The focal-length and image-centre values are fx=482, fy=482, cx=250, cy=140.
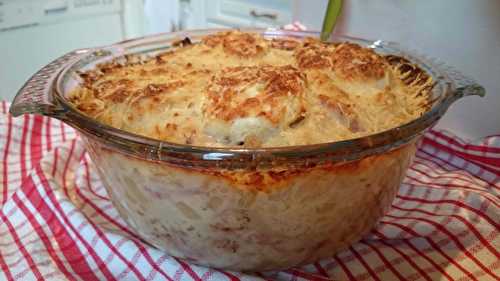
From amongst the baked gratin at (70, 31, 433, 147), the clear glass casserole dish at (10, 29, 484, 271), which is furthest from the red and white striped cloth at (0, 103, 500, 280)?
the baked gratin at (70, 31, 433, 147)

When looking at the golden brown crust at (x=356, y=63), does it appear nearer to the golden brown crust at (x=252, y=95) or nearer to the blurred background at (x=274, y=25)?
the golden brown crust at (x=252, y=95)

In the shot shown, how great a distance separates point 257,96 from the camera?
0.61 metres

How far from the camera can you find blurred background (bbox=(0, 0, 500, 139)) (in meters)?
0.94

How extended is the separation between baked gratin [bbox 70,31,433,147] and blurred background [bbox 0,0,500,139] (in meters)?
0.21

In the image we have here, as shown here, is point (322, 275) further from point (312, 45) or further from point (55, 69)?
point (55, 69)

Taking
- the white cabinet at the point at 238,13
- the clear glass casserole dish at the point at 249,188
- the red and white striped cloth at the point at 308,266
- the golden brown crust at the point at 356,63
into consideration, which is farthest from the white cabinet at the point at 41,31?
the golden brown crust at the point at 356,63

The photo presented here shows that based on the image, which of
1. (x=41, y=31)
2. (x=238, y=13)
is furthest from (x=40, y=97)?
(x=41, y=31)

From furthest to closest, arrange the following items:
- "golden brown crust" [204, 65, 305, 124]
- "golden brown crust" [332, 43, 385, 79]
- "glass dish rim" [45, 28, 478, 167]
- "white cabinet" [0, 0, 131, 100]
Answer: "white cabinet" [0, 0, 131, 100] → "golden brown crust" [332, 43, 385, 79] → "golden brown crust" [204, 65, 305, 124] → "glass dish rim" [45, 28, 478, 167]

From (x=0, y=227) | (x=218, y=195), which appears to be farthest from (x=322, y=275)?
(x=0, y=227)

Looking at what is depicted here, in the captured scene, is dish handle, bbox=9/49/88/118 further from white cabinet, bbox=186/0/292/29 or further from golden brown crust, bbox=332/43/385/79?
white cabinet, bbox=186/0/292/29

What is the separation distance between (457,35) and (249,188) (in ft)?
2.17

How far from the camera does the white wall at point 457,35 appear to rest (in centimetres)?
92

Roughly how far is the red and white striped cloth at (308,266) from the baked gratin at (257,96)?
176mm

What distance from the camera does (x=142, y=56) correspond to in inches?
37.5
